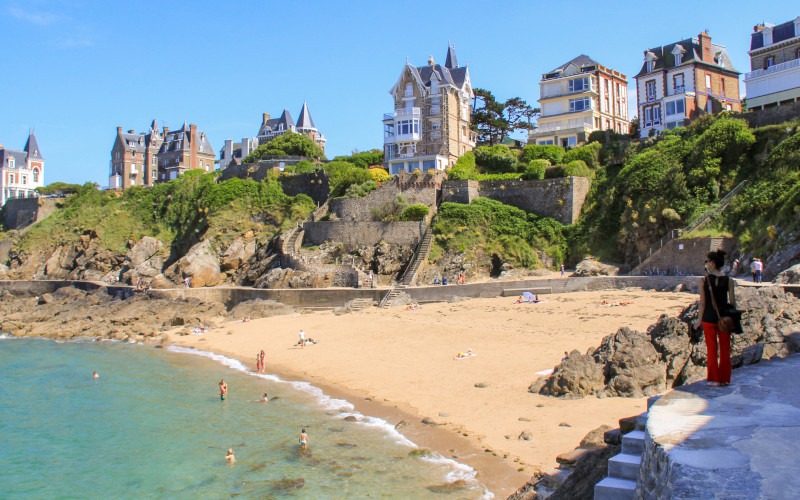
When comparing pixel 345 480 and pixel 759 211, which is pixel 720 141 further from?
pixel 345 480

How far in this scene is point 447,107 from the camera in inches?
1581

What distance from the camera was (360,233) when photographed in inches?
1190

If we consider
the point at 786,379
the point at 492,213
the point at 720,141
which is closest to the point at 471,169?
the point at 492,213

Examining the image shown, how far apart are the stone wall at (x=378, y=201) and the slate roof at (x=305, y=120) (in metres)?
34.4

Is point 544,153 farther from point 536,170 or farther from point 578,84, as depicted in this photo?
point 578,84

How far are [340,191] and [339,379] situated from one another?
1989 cm

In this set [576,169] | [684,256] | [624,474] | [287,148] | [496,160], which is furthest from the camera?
[287,148]

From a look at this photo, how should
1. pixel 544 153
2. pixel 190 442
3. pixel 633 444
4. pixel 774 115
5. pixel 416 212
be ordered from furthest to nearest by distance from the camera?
pixel 544 153
pixel 416 212
pixel 774 115
pixel 190 442
pixel 633 444

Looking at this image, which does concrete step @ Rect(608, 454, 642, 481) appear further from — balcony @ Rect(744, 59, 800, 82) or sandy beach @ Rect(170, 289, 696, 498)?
balcony @ Rect(744, 59, 800, 82)

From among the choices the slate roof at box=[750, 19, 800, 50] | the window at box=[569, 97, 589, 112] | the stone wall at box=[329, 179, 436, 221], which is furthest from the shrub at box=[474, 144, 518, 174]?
the slate roof at box=[750, 19, 800, 50]

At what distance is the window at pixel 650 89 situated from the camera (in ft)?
116

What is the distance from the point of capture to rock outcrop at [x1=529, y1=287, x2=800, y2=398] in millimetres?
8367

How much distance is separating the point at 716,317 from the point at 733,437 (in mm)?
1637

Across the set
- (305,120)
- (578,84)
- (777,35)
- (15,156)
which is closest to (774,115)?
(777,35)
